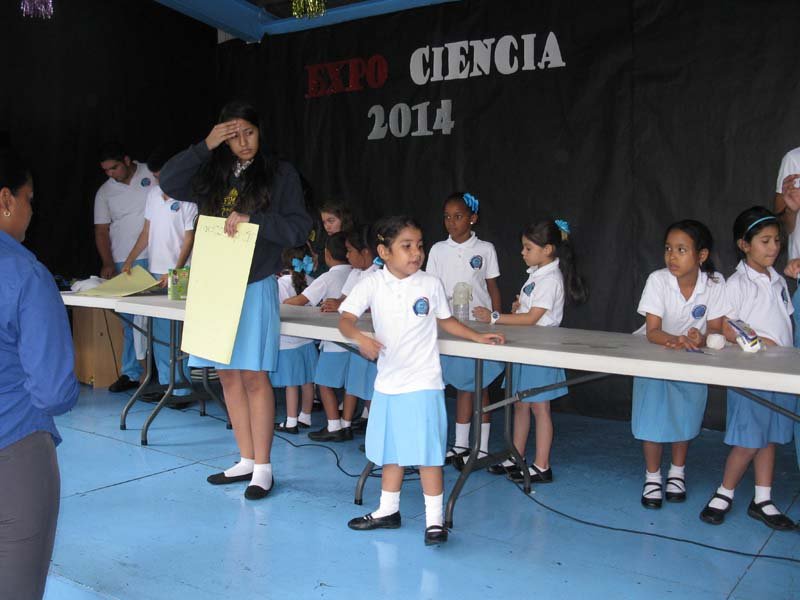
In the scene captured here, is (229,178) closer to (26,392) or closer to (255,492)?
(255,492)

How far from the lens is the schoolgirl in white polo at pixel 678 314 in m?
3.03

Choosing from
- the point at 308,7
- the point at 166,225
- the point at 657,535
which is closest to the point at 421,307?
the point at 657,535

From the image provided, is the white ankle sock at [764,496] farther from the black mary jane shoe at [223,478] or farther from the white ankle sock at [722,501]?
the black mary jane shoe at [223,478]

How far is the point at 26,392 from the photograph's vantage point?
1.47m

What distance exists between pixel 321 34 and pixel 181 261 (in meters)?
2.50

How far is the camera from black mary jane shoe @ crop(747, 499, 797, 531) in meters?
2.93

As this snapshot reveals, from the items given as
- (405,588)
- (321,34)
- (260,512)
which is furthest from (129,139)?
(405,588)

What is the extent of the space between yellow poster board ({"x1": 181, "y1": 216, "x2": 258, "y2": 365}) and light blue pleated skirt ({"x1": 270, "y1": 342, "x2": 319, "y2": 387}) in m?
1.27

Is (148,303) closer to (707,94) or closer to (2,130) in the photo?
(2,130)

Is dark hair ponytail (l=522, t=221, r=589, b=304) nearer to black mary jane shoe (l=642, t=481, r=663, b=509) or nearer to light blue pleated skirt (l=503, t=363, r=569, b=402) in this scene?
light blue pleated skirt (l=503, t=363, r=569, b=402)

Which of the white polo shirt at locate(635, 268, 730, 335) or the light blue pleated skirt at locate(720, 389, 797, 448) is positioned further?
the white polo shirt at locate(635, 268, 730, 335)

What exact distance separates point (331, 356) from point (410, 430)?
5.33 ft

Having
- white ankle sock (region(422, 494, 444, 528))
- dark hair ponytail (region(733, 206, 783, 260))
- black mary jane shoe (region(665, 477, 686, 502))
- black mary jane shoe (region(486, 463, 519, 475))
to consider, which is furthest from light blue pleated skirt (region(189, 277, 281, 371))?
dark hair ponytail (region(733, 206, 783, 260))

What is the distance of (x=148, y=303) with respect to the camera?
3748 millimetres
